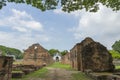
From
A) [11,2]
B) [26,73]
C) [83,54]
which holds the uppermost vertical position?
[11,2]

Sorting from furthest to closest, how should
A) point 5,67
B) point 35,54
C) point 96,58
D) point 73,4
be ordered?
1. point 35,54
2. point 96,58
3. point 73,4
4. point 5,67

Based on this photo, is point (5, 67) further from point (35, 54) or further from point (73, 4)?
point (35, 54)

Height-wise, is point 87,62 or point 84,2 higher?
point 84,2

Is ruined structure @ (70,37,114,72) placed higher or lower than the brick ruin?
higher

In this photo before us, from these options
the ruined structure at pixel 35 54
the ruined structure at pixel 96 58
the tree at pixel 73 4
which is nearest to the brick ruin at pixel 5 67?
the tree at pixel 73 4

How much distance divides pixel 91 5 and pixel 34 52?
166ft

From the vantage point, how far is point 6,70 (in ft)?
45.1


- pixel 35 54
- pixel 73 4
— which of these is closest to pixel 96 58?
pixel 73 4

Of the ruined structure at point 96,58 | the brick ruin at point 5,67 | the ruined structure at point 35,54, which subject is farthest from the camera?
the ruined structure at point 35,54

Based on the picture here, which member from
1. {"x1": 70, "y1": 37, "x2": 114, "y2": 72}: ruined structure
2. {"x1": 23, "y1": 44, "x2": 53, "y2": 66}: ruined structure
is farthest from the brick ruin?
{"x1": 23, "y1": 44, "x2": 53, "y2": 66}: ruined structure

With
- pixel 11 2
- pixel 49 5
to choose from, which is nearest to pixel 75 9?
pixel 49 5

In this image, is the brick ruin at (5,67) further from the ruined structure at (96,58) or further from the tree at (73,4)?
the ruined structure at (96,58)

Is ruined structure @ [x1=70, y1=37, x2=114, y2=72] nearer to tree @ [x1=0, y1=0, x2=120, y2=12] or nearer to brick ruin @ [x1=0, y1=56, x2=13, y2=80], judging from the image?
tree @ [x1=0, y1=0, x2=120, y2=12]

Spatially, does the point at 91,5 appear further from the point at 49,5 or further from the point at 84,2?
the point at 49,5
